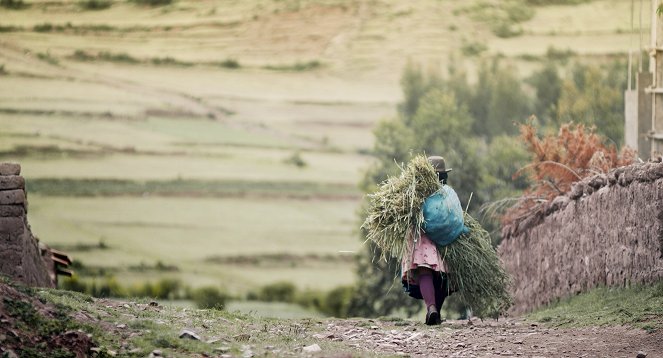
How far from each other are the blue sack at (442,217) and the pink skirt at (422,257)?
0.07 meters

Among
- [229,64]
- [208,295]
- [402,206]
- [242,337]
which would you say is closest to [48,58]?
[229,64]

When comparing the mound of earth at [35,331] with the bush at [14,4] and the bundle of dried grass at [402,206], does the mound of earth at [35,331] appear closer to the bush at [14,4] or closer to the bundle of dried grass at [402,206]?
the bundle of dried grass at [402,206]

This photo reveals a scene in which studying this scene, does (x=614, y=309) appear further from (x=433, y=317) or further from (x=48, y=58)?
(x=48, y=58)

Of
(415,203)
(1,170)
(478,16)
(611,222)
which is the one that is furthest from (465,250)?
(478,16)

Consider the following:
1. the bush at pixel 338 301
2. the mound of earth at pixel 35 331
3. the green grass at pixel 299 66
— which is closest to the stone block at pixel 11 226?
the mound of earth at pixel 35 331

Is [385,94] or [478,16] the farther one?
[478,16]

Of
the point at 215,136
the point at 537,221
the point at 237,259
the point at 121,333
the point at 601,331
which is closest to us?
the point at 121,333

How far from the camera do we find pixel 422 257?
35.3ft

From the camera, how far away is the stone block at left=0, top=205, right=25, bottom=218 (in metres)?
10.5

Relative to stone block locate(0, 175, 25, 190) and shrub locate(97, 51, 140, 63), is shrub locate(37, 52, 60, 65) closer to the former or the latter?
shrub locate(97, 51, 140, 63)

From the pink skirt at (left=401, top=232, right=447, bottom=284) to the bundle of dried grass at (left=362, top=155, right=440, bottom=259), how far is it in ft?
0.25

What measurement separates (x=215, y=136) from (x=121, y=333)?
126 ft

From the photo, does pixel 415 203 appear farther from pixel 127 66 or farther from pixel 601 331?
pixel 127 66

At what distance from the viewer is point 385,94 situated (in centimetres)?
5319
